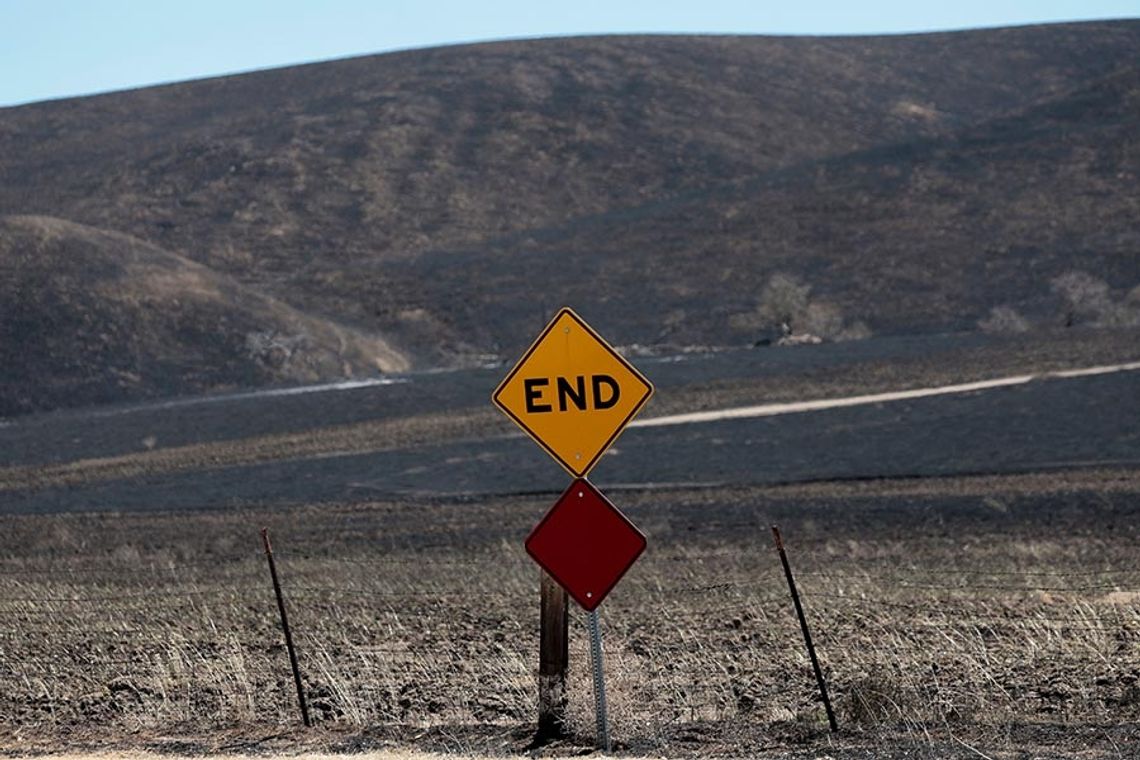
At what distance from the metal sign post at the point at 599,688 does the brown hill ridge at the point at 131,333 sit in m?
49.6

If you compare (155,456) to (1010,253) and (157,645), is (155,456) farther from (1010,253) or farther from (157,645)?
(1010,253)

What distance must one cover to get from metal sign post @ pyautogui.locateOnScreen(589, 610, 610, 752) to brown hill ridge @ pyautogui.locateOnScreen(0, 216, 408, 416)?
49.6 metres

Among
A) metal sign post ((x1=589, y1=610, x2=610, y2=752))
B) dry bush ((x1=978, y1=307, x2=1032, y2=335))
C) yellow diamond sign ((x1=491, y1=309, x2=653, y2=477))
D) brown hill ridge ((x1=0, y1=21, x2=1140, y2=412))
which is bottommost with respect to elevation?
metal sign post ((x1=589, y1=610, x2=610, y2=752))

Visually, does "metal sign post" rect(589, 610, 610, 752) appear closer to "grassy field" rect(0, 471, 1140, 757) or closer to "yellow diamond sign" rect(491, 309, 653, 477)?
"grassy field" rect(0, 471, 1140, 757)

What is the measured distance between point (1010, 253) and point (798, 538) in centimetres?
4932

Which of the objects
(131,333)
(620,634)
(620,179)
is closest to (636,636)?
(620,634)

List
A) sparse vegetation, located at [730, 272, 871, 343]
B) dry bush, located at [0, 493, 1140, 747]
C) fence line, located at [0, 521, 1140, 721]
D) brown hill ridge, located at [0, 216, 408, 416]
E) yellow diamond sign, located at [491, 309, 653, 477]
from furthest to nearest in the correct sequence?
1. sparse vegetation, located at [730, 272, 871, 343]
2. brown hill ridge, located at [0, 216, 408, 416]
3. fence line, located at [0, 521, 1140, 721]
4. dry bush, located at [0, 493, 1140, 747]
5. yellow diamond sign, located at [491, 309, 653, 477]

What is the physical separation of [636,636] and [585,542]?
17.5ft

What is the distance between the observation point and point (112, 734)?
1290 centimetres

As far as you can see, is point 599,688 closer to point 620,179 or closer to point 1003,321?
point 1003,321

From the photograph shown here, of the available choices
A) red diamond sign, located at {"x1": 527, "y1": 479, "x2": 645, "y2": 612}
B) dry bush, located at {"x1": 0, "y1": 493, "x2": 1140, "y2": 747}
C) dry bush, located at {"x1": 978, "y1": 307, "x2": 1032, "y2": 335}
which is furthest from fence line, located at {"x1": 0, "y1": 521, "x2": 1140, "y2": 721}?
dry bush, located at {"x1": 978, "y1": 307, "x2": 1032, "y2": 335}

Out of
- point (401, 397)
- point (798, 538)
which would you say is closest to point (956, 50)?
point (401, 397)

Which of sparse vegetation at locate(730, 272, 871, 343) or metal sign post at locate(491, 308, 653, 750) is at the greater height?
sparse vegetation at locate(730, 272, 871, 343)

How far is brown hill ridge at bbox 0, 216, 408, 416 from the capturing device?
200 feet
